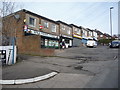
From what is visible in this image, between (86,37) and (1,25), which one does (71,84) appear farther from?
(86,37)

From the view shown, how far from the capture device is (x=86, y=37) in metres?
41.3

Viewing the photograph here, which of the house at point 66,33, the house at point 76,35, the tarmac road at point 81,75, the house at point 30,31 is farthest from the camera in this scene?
the house at point 76,35

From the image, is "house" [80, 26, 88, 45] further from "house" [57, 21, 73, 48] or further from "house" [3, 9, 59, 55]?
"house" [3, 9, 59, 55]

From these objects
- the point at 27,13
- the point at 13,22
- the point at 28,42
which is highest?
the point at 27,13

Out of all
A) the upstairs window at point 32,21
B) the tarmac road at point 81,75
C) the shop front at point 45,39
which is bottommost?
the tarmac road at point 81,75

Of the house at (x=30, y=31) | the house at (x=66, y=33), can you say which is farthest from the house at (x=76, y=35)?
the house at (x=30, y=31)

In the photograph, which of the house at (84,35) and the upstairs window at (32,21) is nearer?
the upstairs window at (32,21)

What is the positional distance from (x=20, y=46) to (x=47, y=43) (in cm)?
539

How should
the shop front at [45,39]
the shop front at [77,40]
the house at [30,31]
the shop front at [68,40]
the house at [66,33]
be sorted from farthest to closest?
the shop front at [77,40]
the shop front at [68,40]
the house at [66,33]
the shop front at [45,39]
the house at [30,31]

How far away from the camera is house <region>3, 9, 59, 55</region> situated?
15250 mm

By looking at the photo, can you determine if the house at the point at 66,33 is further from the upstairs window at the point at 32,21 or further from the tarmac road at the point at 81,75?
the tarmac road at the point at 81,75

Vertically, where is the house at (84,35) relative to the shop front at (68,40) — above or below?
above

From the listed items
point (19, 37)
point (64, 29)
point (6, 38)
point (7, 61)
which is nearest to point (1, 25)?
point (6, 38)

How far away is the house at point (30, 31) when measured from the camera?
1525cm
